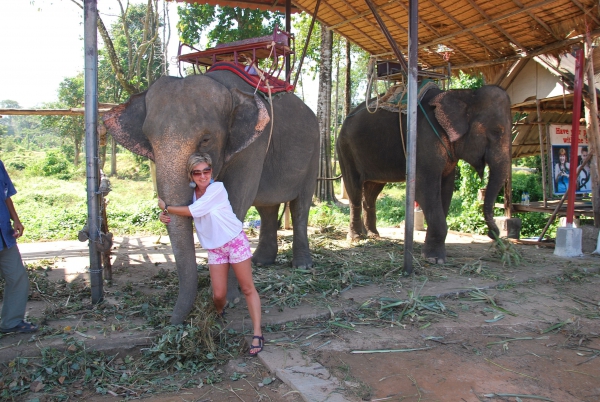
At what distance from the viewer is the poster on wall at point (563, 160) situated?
27.1 feet

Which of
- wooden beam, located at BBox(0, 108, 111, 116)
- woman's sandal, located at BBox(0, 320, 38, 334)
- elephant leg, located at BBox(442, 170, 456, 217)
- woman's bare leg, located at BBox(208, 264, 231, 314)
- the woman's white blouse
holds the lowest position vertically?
woman's sandal, located at BBox(0, 320, 38, 334)

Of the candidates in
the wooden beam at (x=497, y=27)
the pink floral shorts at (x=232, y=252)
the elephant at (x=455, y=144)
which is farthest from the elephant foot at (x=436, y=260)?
the wooden beam at (x=497, y=27)

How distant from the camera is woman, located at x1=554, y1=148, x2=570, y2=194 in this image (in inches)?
326

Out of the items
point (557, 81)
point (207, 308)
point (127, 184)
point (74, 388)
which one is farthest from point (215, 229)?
point (127, 184)

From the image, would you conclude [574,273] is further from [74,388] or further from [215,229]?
[74,388]

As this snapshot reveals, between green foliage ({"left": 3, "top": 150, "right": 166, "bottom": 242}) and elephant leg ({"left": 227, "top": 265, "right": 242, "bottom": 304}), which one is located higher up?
green foliage ({"left": 3, "top": 150, "right": 166, "bottom": 242})

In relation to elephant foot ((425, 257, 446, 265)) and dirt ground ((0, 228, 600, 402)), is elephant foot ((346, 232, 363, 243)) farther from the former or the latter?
dirt ground ((0, 228, 600, 402))

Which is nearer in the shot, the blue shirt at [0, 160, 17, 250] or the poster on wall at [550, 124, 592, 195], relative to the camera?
the blue shirt at [0, 160, 17, 250]

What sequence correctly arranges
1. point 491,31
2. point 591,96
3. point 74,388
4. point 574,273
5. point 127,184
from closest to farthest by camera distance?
1. point 74,388
2. point 574,273
3. point 591,96
4. point 491,31
5. point 127,184

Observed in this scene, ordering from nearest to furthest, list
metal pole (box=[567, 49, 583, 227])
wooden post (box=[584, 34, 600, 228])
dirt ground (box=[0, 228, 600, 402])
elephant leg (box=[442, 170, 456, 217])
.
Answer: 1. dirt ground (box=[0, 228, 600, 402])
2. metal pole (box=[567, 49, 583, 227])
3. wooden post (box=[584, 34, 600, 228])
4. elephant leg (box=[442, 170, 456, 217])

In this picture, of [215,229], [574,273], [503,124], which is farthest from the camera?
[503,124]

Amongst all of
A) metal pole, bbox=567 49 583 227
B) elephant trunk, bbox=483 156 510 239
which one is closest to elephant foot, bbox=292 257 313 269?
elephant trunk, bbox=483 156 510 239

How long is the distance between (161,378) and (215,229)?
108 centimetres

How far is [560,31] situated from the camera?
709 cm
